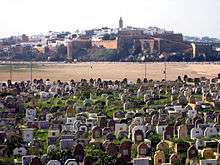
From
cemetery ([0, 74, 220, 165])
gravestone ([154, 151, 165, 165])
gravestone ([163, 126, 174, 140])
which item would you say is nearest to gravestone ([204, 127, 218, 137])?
cemetery ([0, 74, 220, 165])

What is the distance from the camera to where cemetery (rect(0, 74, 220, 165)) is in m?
20.3

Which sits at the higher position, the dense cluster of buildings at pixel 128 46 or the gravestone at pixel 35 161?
the dense cluster of buildings at pixel 128 46

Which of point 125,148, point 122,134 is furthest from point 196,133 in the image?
point 125,148

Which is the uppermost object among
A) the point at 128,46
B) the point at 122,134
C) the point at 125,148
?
the point at 128,46

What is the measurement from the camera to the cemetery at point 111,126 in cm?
2034

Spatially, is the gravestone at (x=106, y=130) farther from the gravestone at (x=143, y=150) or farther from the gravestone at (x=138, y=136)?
the gravestone at (x=143, y=150)

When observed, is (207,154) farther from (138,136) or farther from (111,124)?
(111,124)

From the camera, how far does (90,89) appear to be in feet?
142

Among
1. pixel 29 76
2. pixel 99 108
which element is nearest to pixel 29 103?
pixel 99 108

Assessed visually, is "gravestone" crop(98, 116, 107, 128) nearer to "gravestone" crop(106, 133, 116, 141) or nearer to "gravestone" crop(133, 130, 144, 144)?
"gravestone" crop(106, 133, 116, 141)

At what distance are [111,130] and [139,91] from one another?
569 inches

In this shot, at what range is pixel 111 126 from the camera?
2694 cm

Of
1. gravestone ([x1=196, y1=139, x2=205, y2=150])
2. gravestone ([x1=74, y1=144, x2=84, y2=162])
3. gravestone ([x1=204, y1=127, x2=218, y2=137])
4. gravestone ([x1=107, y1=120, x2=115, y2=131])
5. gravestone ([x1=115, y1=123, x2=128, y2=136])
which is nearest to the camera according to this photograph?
gravestone ([x1=74, y1=144, x2=84, y2=162])

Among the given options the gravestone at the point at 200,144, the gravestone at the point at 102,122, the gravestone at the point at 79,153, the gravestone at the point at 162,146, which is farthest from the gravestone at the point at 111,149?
the gravestone at the point at 102,122
